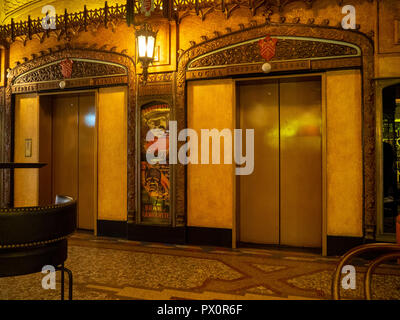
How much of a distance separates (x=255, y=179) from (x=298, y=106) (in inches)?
48.0

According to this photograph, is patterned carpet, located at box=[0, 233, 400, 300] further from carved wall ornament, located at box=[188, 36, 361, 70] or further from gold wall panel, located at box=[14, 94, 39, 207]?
carved wall ornament, located at box=[188, 36, 361, 70]

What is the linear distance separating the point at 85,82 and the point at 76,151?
1.24 m

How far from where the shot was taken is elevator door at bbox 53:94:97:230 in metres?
5.70

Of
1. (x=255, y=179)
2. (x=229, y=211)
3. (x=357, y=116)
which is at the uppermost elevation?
(x=357, y=116)

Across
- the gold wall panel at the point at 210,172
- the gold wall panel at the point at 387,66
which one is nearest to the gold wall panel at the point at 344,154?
the gold wall panel at the point at 387,66

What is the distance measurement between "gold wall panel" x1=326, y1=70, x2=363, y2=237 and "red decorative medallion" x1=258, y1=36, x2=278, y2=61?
0.80 m

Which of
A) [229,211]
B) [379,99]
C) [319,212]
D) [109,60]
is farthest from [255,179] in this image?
[109,60]

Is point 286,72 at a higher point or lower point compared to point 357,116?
higher

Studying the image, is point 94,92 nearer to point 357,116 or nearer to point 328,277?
point 357,116

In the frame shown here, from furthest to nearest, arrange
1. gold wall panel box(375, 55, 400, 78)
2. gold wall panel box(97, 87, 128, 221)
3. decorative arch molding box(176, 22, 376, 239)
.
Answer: gold wall panel box(97, 87, 128, 221) < decorative arch molding box(176, 22, 376, 239) < gold wall panel box(375, 55, 400, 78)

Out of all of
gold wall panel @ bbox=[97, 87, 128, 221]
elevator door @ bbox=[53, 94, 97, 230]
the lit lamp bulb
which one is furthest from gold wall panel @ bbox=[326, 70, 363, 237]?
elevator door @ bbox=[53, 94, 97, 230]

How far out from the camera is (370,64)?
161 inches

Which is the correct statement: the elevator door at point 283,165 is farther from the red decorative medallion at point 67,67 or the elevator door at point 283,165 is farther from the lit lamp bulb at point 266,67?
the red decorative medallion at point 67,67

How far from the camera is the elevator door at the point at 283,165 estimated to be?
462 cm
